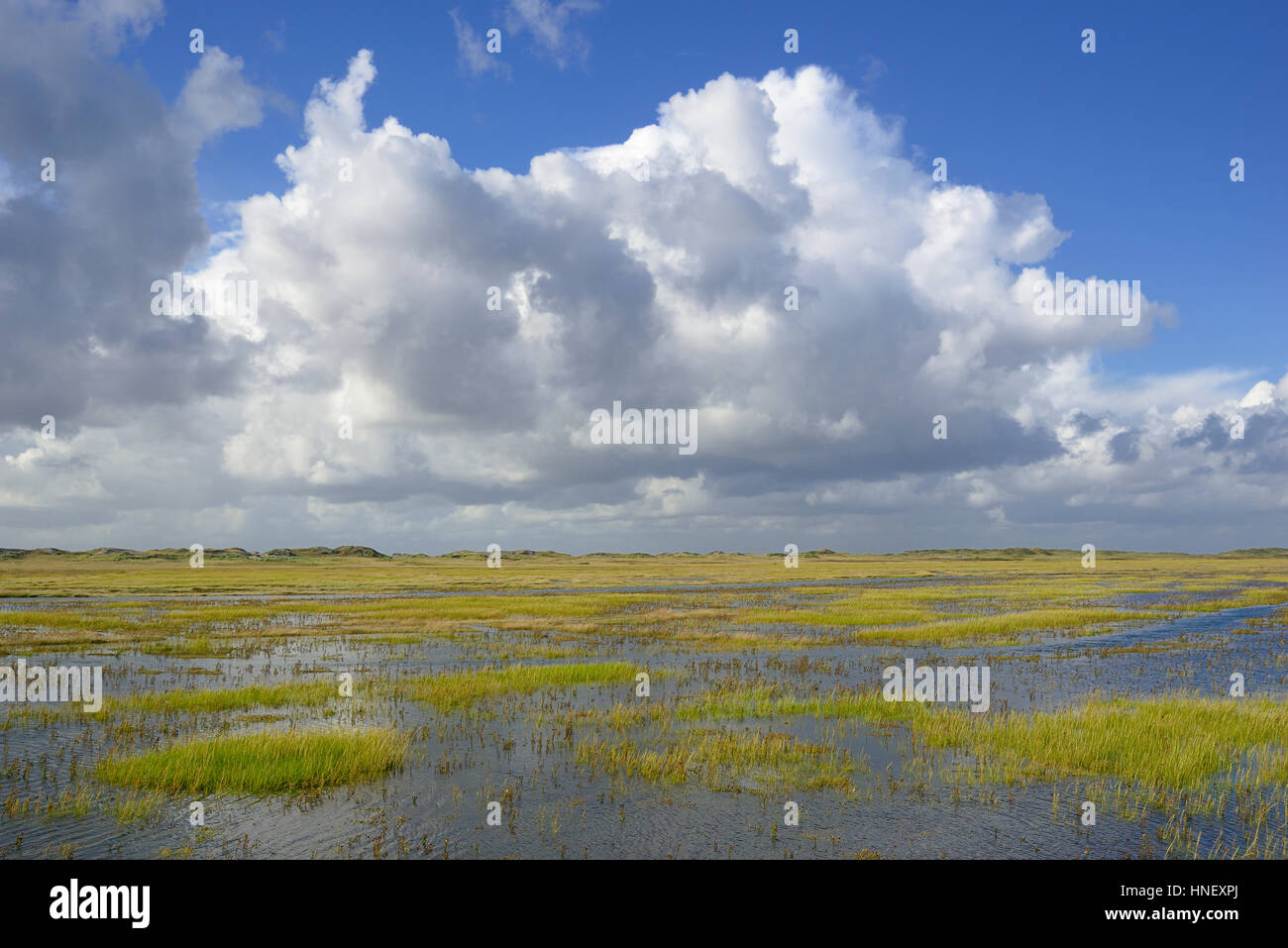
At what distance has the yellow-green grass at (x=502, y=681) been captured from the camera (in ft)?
82.0

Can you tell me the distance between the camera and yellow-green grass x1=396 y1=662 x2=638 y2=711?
82.0 feet

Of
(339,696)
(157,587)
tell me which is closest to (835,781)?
(339,696)

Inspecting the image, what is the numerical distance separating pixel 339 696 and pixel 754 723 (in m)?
14.0

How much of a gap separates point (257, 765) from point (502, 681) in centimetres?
1217

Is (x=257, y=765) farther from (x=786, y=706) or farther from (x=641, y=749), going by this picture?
(x=786, y=706)

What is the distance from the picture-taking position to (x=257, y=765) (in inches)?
643

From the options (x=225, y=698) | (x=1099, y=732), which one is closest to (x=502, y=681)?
(x=225, y=698)

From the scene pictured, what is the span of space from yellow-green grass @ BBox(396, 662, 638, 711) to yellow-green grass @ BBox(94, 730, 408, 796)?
5.97 meters

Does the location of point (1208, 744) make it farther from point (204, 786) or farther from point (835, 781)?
point (204, 786)

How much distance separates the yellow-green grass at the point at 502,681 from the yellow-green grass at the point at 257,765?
19.6 ft

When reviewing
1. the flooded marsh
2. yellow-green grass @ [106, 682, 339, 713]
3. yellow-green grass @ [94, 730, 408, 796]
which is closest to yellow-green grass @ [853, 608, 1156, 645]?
the flooded marsh

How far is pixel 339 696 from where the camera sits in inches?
990

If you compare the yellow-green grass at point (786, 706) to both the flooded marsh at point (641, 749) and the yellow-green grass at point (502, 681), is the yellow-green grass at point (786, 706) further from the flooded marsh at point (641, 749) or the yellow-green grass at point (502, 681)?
the yellow-green grass at point (502, 681)

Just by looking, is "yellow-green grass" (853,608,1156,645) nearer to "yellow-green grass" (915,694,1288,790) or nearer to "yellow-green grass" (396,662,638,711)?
"yellow-green grass" (915,694,1288,790)
